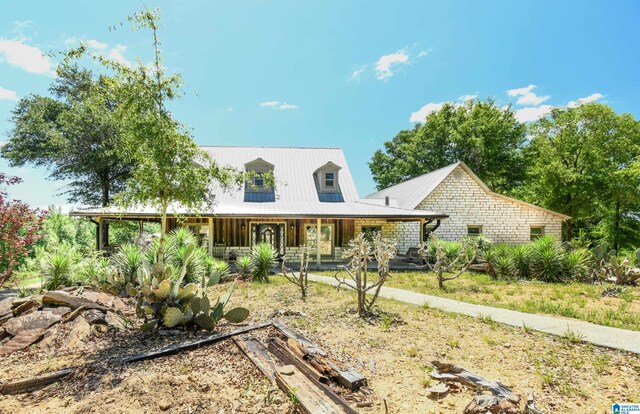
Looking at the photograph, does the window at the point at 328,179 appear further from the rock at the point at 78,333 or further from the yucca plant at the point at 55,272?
the rock at the point at 78,333

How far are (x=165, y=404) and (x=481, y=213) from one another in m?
18.9

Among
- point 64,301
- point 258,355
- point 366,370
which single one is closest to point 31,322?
point 64,301

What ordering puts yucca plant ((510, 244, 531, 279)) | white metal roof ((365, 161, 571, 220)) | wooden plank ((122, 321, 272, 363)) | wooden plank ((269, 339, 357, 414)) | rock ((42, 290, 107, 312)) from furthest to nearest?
white metal roof ((365, 161, 571, 220)) → yucca plant ((510, 244, 531, 279)) → rock ((42, 290, 107, 312)) → wooden plank ((122, 321, 272, 363)) → wooden plank ((269, 339, 357, 414))

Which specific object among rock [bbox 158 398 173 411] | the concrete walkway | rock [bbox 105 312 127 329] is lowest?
the concrete walkway

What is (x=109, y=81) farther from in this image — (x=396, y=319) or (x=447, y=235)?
(x=447, y=235)

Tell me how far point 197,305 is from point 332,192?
1327 centimetres

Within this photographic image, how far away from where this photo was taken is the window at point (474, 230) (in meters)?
18.5

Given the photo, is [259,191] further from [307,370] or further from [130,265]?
[307,370]

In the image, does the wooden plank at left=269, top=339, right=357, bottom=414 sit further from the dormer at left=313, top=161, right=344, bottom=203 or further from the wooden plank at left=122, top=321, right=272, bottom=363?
the dormer at left=313, top=161, right=344, bottom=203

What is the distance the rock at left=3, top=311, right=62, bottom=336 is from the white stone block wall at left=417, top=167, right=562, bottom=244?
1674 cm

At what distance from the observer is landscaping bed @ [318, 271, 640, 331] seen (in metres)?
6.59

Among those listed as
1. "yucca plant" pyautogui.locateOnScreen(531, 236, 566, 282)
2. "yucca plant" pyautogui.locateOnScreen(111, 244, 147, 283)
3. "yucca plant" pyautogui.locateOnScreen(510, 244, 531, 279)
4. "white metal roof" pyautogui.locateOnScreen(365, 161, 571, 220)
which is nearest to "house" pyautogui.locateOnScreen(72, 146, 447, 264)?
"white metal roof" pyautogui.locateOnScreen(365, 161, 571, 220)

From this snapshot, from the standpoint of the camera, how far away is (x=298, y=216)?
13977 millimetres

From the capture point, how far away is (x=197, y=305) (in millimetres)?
5250
